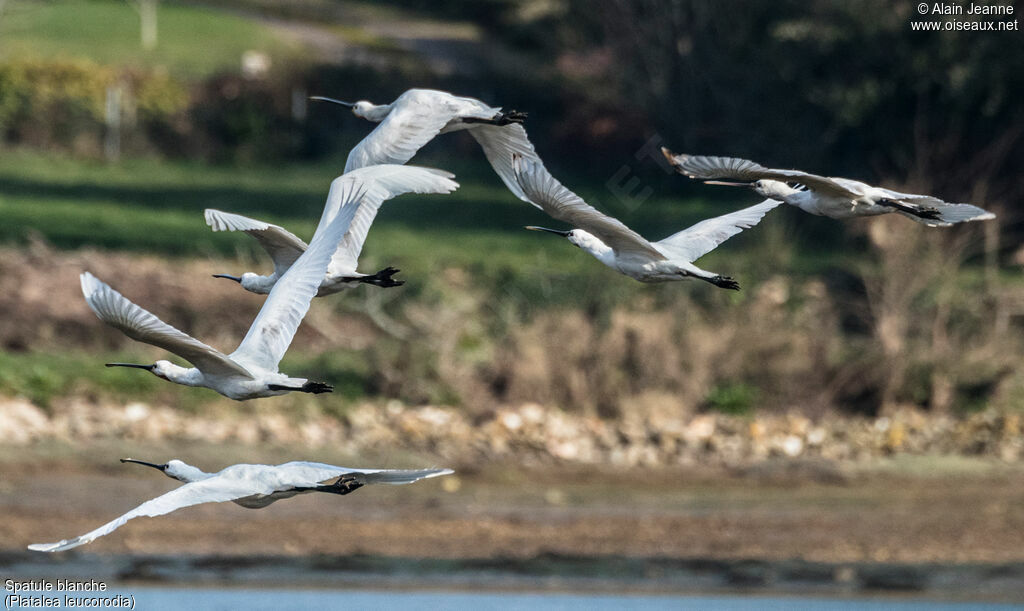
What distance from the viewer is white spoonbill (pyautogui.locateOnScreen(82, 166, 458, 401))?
9.86 meters

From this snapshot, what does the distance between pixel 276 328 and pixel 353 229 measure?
3.55ft

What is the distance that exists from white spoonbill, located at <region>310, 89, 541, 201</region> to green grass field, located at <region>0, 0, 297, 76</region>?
136ft

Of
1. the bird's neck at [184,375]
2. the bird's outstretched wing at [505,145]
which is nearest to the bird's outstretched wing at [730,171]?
the bird's outstretched wing at [505,145]

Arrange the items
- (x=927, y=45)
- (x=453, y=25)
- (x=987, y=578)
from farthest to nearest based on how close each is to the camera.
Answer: (x=453, y=25)
(x=927, y=45)
(x=987, y=578)

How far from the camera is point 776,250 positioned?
2764 centimetres

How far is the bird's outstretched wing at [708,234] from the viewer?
1078 cm

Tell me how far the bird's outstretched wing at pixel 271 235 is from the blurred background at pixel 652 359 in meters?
11.0

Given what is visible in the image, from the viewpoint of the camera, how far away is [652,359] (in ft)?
83.8

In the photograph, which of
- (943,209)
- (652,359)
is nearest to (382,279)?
(943,209)

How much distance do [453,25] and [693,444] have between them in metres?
43.3

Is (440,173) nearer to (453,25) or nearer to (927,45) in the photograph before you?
(927,45)

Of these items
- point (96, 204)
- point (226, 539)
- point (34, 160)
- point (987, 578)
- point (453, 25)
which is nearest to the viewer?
point (987, 578)

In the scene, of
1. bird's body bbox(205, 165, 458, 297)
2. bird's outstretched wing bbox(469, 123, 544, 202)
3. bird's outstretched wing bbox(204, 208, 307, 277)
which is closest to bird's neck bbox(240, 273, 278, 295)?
bird's body bbox(205, 165, 458, 297)

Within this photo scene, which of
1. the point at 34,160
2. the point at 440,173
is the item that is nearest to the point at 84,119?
the point at 34,160
